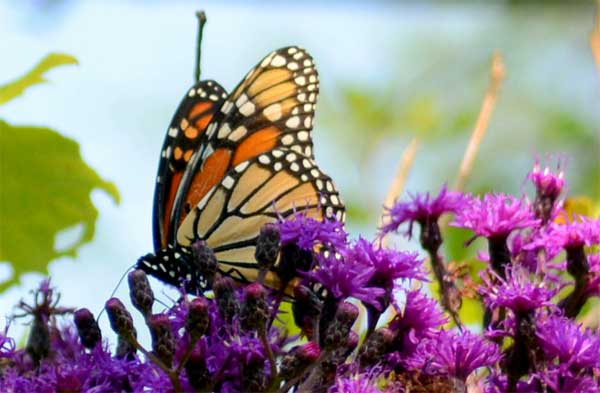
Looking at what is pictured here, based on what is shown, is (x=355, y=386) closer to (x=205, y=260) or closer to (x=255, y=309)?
(x=255, y=309)

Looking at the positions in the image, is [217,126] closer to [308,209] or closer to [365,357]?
[308,209]

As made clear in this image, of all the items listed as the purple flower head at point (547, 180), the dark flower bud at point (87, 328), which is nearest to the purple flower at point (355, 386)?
the dark flower bud at point (87, 328)

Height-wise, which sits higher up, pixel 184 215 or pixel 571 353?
pixel 184 215

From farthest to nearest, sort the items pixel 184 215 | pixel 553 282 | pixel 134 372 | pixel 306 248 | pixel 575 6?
pixel 575 6 < pixel 184 215 < pixel 553 282 < pixel 306 248 < pixel 134 372

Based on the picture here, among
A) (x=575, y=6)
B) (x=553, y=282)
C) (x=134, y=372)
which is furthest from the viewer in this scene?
(x=575, y=6)

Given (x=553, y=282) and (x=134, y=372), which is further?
(x=553, y=282)

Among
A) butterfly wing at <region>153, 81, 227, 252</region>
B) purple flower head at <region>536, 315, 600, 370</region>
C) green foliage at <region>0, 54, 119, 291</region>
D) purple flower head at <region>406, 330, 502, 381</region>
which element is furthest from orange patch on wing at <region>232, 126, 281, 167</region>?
purple flower head at <region>536, 315, 600, 370</region>

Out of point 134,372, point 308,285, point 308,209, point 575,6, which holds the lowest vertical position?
point 134,372

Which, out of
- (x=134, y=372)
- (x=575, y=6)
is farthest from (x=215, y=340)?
(x=575, y=6)

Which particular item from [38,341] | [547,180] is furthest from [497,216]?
[38,341]

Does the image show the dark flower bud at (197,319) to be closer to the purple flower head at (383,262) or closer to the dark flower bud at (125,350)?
the dark flower bud at (125,350)
